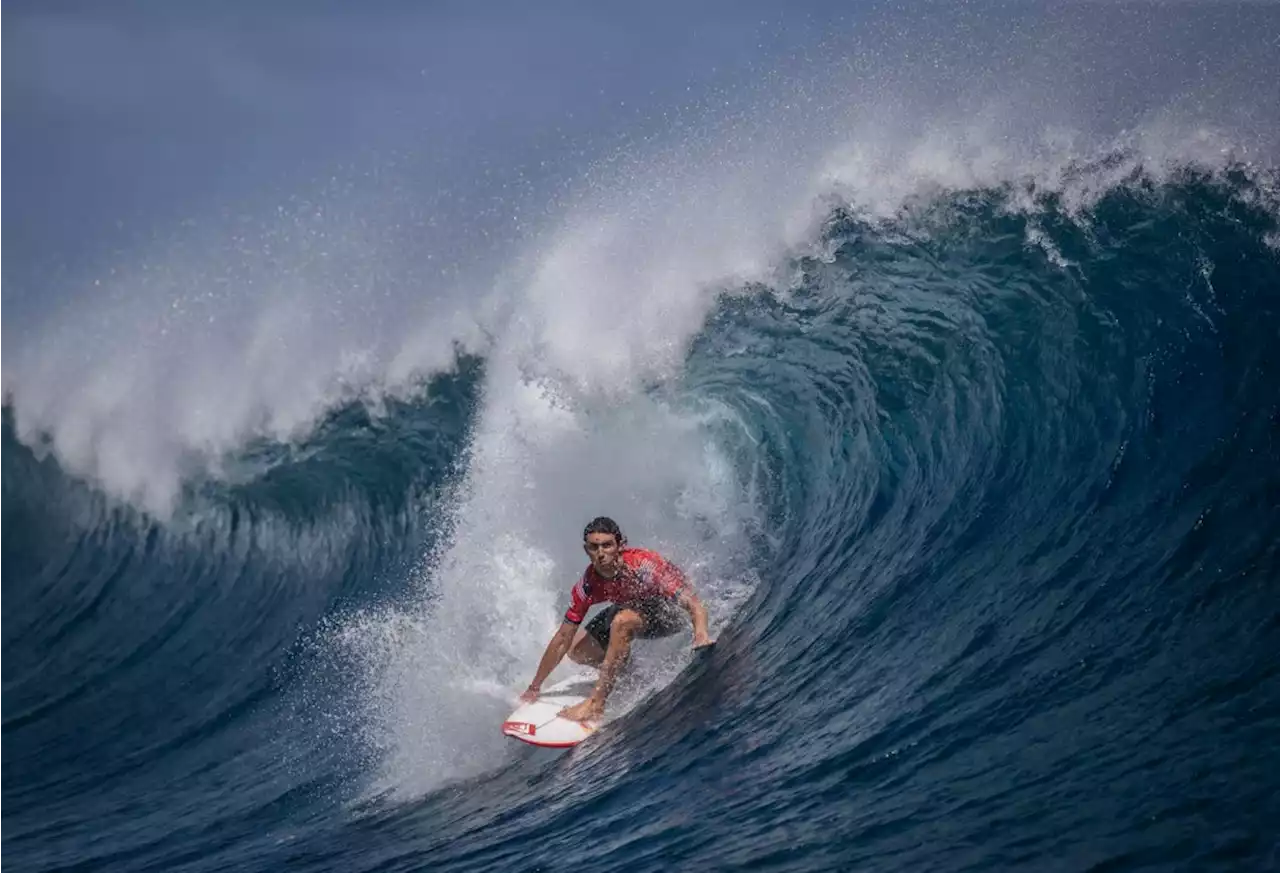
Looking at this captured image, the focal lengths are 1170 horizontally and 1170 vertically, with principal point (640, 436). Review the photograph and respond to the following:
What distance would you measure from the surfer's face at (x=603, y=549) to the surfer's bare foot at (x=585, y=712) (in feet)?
2.79

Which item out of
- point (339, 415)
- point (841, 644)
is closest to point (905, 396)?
point (841, 644)

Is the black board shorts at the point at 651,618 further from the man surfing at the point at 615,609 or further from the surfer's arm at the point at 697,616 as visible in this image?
the surfer's arm at the point at 697,616

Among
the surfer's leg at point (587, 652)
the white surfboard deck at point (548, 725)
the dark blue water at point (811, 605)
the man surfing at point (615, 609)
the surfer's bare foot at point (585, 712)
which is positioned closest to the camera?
the dark blue water at point (811, 605)

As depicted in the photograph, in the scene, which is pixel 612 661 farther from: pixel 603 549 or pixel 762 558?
pixel 762 558

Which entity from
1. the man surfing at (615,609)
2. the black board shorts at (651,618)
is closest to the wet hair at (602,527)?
the man surfing at (615,609)

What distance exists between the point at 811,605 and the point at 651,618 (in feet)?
3.51

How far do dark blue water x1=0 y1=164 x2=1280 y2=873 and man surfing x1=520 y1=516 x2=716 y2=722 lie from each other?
33 centimetres

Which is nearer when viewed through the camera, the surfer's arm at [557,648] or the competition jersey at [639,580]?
the competition jersey at [639,580]

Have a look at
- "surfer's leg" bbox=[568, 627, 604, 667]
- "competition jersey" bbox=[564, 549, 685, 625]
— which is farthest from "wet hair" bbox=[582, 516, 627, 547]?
"surfer's leg" bbox=[568, 627, 604, 667]

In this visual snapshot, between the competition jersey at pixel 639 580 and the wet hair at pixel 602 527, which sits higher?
the wet hair at pixel 602 527

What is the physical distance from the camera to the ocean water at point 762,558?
4.62 metres

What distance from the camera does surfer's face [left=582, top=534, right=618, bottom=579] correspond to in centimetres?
715

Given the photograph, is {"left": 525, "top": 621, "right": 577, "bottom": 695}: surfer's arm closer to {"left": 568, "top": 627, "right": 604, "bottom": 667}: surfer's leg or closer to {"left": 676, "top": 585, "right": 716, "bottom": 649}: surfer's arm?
{"left": 568, "top": 627, "right": 604, "bottom": 667}: surfer's leg

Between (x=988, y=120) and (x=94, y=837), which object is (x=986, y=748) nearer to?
(x=94, y=837)
